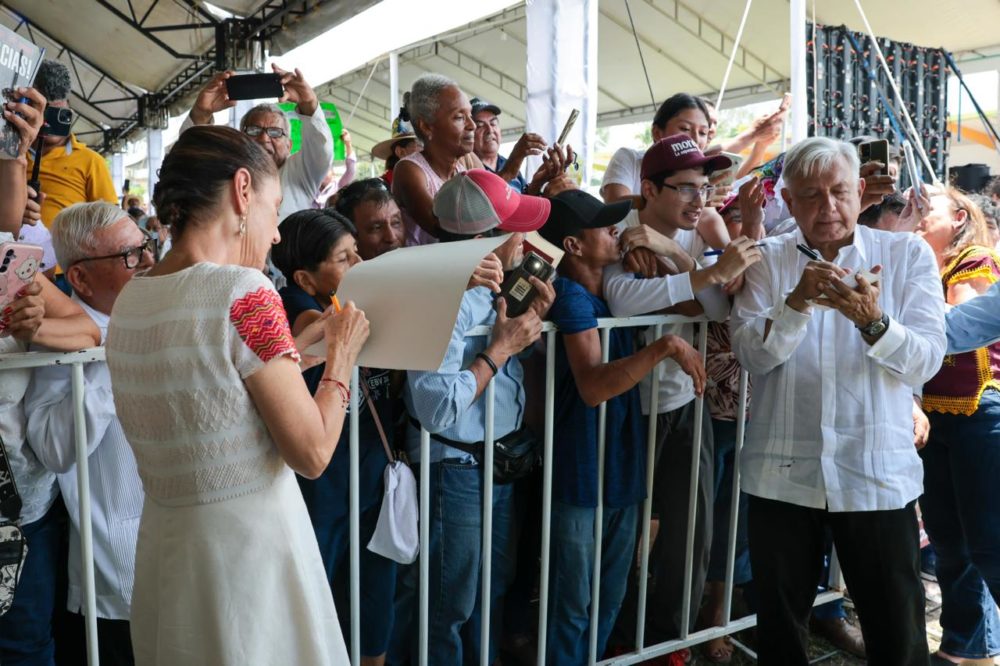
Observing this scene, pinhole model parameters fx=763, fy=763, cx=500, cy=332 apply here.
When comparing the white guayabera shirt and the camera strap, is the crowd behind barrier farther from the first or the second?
the camera strap

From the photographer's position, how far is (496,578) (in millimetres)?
2285

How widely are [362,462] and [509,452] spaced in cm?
42

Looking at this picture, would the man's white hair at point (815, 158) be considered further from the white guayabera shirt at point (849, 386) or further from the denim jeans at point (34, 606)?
the denim jeans at point (34, 606)

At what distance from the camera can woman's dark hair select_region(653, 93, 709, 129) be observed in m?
3.11

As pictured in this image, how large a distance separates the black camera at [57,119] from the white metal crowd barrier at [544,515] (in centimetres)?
108

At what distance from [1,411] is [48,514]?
0.29 meters

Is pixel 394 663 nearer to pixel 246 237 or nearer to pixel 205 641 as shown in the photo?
pixel 205 641

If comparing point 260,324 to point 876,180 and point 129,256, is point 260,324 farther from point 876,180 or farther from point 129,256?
point 876,180

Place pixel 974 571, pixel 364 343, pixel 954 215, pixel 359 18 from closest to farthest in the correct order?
1. pixel 364 343
2. pixel 974 571
3. pixel 954 215
4. pixel 359 18

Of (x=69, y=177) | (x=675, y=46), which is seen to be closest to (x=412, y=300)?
(x=69, y=177)

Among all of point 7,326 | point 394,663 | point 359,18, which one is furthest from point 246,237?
point 359,18

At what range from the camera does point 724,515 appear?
272cm

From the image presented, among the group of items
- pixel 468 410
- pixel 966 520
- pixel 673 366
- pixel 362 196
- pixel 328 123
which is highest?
pixel 328 123

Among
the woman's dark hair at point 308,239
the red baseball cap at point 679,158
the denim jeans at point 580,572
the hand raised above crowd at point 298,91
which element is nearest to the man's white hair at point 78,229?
the woman's dark hair at point 308,239
